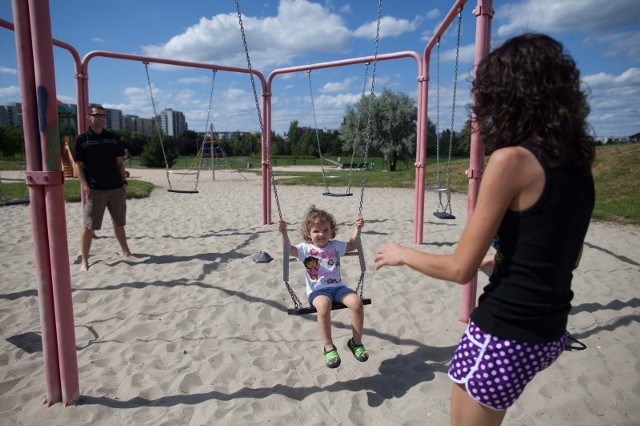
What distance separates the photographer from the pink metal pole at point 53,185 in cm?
220

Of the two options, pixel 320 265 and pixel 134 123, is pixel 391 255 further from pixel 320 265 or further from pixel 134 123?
pixel 134 123

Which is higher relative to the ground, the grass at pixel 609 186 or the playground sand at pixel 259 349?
the grass at pixel 609 186

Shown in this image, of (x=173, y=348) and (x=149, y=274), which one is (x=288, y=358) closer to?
(x=173, y=348)

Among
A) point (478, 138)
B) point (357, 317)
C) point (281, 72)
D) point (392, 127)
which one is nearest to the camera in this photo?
point (357, 317)

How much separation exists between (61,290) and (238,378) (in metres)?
1.17

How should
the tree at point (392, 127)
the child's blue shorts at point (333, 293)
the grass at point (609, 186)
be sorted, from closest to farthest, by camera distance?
the child's blue shorts at point (333, 293)
the grass at point (609, 186)
the tree at point (392, 127)

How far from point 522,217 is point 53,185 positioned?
2.24 m

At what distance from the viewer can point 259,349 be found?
10.6 ft

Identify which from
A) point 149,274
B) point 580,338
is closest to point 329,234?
point 580,338

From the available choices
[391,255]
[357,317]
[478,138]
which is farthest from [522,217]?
[478,138]

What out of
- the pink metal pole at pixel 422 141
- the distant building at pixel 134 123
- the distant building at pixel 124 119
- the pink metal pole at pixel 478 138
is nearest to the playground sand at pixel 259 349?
the pink metal pole at pixel 478 138

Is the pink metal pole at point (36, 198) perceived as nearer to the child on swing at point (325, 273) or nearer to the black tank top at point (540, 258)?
the child on swing at point (325, 273)

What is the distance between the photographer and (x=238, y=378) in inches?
111

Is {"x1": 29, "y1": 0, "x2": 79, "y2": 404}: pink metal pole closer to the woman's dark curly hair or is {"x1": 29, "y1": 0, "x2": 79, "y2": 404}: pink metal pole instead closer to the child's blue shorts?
the child's blue shorts
